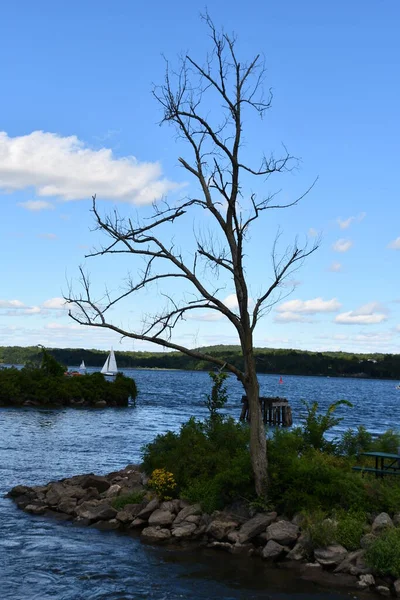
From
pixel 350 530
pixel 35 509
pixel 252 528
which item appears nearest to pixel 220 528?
pixel 252 528

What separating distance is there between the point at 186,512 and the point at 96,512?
308 cm

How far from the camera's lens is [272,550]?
16.0 metres

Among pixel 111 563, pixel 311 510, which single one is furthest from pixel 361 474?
pixel 111 563

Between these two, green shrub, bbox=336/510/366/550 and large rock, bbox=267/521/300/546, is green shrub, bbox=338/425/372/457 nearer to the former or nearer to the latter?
green shrub, bbox=336/510/366/550

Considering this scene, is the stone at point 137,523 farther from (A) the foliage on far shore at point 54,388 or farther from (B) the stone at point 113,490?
(A) the foliage on far shore at point 54,388

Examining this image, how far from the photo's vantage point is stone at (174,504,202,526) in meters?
18.4

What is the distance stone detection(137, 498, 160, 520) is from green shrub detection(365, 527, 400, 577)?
22.2ft

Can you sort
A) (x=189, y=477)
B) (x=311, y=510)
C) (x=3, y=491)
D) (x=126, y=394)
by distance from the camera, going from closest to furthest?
(x=311, y=510) < (x=189, y=477) < (x=3, y=491) < (x=126, y=394)

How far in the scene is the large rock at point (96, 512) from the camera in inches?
775

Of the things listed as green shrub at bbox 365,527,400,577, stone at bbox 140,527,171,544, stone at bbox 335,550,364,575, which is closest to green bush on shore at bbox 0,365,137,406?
stone at bbox 140,527,171,544

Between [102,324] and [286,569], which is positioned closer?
[286,569]

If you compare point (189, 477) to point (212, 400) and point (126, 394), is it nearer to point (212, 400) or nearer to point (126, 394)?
point (212, 400)

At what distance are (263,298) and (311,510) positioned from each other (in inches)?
225

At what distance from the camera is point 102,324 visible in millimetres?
18484
